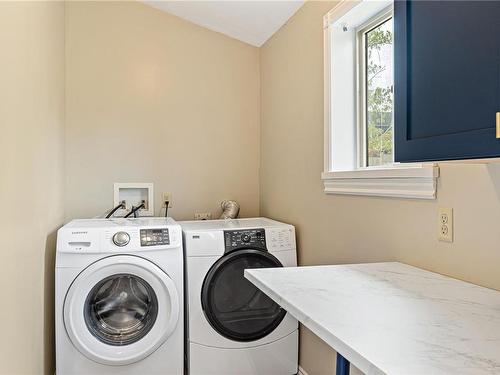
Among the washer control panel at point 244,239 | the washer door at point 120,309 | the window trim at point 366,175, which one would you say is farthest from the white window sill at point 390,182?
the washer door at point 120,309

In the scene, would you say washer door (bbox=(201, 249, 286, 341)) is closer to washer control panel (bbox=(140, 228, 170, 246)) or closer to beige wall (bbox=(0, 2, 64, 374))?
washer control panel (bbox=(140, 228, 170, 246))

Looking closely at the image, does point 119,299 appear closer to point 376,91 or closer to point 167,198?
point 167,198

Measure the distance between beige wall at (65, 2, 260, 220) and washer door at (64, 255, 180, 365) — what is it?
85 cm

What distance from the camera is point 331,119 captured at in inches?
86.2

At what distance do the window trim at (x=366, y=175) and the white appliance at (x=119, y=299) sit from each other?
3.08ft

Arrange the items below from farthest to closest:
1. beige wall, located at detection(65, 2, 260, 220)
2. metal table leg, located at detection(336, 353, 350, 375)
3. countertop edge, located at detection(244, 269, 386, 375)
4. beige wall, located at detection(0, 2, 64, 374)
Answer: beige wall, located at detection(65, 2, 260, 220) < beige wall, located at detection(0, 2, 64, 374) < metal table leg, located at detection(336, 353, 350, 375) < countertop edge, located at detection(244, 269, 386, 375)

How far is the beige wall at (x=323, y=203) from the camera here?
51.1 inches

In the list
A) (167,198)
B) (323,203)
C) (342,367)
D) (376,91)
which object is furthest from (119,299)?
(376,91)

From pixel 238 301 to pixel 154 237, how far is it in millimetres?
627

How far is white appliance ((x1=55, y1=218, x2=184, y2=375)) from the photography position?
2.12 meters

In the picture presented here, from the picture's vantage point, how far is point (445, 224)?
1416 mm

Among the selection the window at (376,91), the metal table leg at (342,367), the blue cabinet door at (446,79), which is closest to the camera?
the blue cabinet door at (446,79)

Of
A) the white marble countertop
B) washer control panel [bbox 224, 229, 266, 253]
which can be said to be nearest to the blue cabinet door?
the white marble countertop

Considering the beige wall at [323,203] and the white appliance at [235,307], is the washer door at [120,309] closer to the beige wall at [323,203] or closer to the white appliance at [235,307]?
the white appliance at [235,307]
